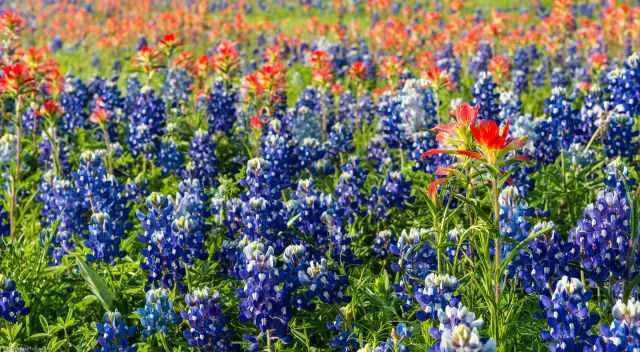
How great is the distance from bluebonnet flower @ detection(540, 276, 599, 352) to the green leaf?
2.39 meters

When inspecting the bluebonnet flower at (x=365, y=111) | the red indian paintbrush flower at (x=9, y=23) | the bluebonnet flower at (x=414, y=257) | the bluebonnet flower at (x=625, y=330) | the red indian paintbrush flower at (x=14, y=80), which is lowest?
the bluebonnet flower at (x=365, y=111)

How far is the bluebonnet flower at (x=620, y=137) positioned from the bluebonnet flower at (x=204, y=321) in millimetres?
3448

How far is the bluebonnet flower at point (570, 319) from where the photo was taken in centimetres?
309

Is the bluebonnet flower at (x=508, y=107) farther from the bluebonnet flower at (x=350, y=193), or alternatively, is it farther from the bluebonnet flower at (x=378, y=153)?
the bluebonnet flower at (x=350, y=193)

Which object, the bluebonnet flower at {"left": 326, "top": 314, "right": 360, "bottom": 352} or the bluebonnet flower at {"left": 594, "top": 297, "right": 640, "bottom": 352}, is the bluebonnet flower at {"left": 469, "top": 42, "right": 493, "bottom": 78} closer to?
the bluebonnet flower at {"left": 326, "top": 314, "right": 360, "bottom": 352}

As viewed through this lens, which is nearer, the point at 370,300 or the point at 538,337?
the point at 538,337

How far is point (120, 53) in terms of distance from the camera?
16266 mm

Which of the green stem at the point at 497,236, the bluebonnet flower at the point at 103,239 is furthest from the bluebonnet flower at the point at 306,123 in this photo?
the green stem at the point at 497,236

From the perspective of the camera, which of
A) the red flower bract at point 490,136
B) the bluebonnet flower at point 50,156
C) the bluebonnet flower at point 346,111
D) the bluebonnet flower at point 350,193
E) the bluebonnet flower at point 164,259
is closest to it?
the red flower bract at point 490,136

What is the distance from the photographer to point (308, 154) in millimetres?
6465

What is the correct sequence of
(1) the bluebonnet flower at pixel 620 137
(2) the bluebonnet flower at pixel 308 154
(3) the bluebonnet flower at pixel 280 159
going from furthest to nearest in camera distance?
1. (2) the bluebonnet flower at pixel 308 154
2. (1) the bluebonnet flower at pixel 620 137
3. (3) the bluebonnet flower at pixel 280 159

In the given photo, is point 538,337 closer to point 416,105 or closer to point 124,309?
point 124,309

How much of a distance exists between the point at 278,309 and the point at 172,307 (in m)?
0.60

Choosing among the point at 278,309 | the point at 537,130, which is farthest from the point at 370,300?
the point at 537,130
